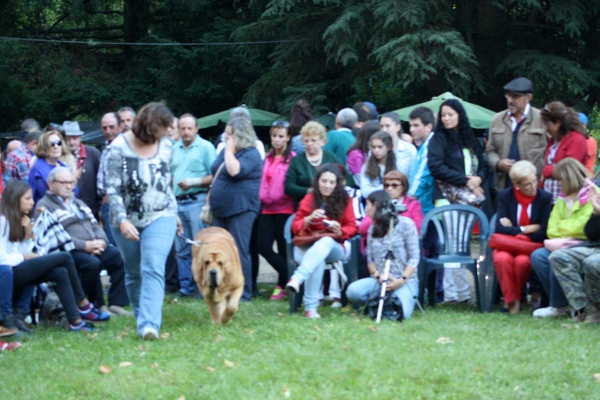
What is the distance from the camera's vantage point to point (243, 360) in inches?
252

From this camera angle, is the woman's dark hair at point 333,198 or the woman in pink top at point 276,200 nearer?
the woman's dark hair at point 333,198

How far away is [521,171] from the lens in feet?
28.1

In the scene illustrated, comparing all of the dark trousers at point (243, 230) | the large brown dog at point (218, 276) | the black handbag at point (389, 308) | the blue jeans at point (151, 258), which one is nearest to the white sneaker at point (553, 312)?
the black handbag at point (389, 308)

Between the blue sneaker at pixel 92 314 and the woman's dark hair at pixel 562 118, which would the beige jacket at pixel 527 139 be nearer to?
the woman's dark hair at pixel 562 118

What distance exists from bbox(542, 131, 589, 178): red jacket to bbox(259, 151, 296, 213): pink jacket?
276cm

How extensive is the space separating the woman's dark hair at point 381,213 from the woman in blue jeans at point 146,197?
2.01 metres

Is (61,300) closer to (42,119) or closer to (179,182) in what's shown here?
(179,182)

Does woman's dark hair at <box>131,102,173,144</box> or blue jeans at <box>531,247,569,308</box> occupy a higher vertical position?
woman's dark hair at <box>131,102,173,144</box>

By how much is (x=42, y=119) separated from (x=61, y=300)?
60.2 feet

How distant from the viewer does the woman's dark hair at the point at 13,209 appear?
775 cm

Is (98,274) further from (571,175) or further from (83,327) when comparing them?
(571,175)

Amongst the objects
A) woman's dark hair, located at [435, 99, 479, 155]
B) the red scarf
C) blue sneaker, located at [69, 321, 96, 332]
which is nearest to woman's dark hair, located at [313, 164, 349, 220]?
woman's dark hair, located at [435, 99, 479, 155]

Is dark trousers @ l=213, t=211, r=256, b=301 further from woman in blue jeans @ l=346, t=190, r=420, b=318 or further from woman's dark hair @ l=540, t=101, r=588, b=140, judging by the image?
woman's dark hair @ l=540, t=101, r=588, b=140

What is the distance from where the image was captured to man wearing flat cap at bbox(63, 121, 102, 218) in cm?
1053
